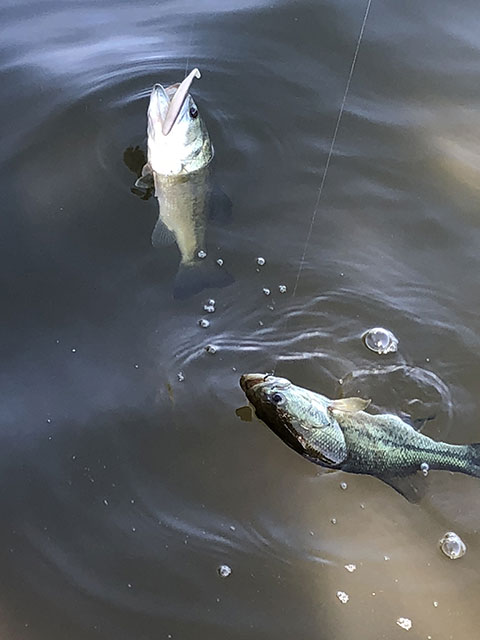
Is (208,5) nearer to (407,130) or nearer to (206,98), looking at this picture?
(206,98)

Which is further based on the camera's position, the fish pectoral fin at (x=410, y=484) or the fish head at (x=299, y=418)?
the fish pectoral fin at (x=410, y=484)

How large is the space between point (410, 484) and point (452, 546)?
322 mm

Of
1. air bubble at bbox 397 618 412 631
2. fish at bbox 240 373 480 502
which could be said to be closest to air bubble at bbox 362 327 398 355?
fish at bbox 240 373 480 502

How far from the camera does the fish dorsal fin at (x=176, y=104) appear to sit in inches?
149

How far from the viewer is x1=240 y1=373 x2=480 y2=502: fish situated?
3.10 metres

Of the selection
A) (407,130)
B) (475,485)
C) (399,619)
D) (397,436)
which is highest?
(407,130)

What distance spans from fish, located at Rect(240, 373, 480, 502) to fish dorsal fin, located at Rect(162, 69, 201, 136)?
61.5 inches

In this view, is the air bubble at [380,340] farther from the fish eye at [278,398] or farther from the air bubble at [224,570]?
the air bubble at [224,570]

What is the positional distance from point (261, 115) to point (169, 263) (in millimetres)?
1466

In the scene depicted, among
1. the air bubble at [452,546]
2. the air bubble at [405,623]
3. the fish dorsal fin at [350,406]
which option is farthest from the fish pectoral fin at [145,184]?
the air bubble at [405,623]

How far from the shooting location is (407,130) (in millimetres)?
4922

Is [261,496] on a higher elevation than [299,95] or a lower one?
lower

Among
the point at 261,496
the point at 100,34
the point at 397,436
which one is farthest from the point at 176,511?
the point at 100,34

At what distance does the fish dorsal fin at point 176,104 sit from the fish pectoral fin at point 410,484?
216cm
